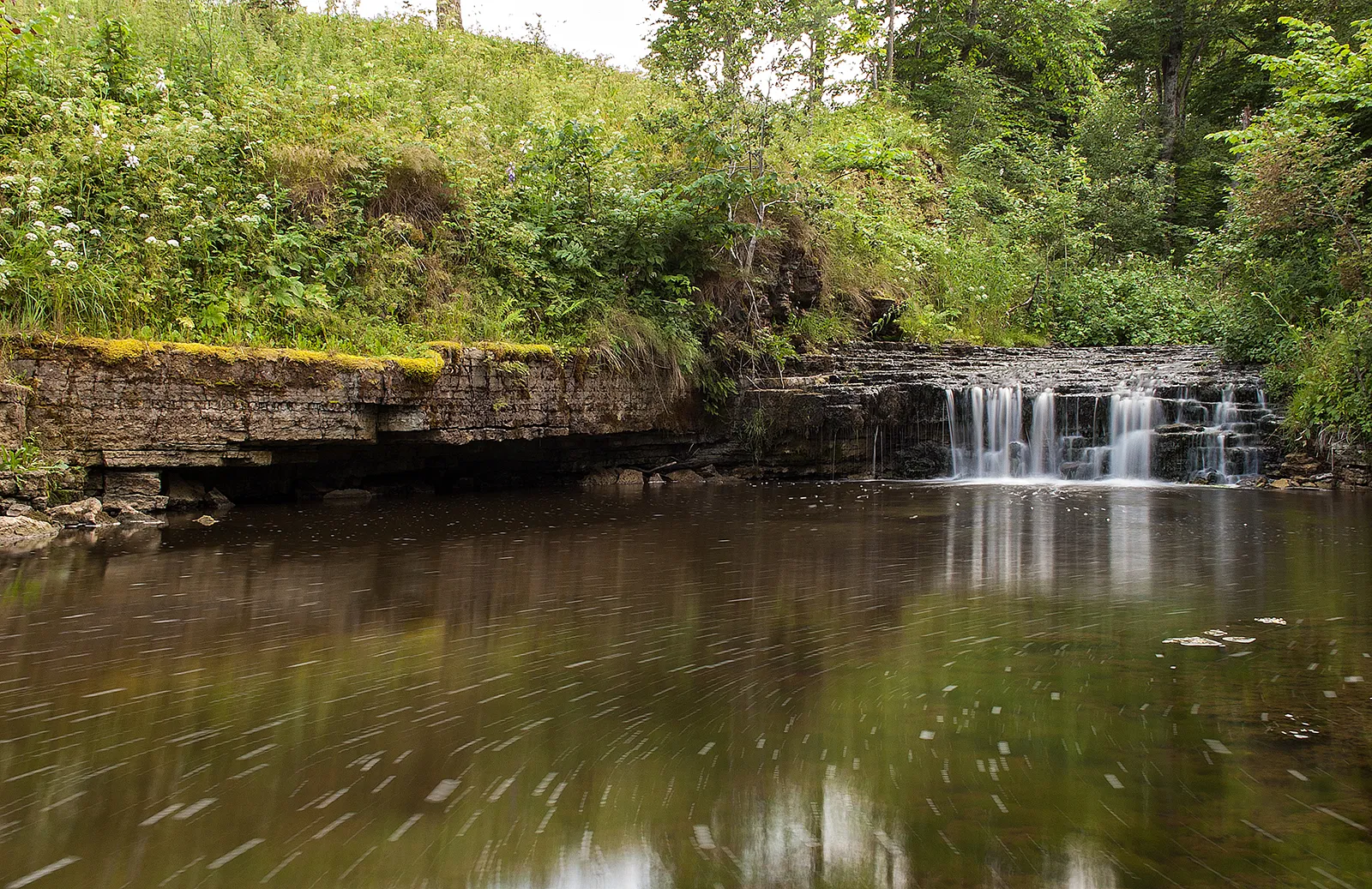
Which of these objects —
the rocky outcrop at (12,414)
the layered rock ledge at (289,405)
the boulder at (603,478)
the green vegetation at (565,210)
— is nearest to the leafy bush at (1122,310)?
the green vegetation at (565,210)

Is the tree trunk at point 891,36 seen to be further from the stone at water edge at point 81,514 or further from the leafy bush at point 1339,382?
the stone at water edge at point 81,514

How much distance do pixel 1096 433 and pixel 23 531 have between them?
1314 centimetres

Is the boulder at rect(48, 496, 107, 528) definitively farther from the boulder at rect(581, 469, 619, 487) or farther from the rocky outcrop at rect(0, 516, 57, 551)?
the boulder at rect(581, 469, 619, 487)

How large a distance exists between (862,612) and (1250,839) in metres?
2.56

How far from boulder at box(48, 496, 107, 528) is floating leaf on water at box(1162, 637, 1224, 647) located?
8.00m

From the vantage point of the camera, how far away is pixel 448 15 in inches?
767

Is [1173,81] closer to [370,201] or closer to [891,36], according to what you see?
[891,36]

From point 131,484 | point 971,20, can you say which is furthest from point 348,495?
point 971,20

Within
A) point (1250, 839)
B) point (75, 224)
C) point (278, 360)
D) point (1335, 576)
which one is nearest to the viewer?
point (1250, 839)

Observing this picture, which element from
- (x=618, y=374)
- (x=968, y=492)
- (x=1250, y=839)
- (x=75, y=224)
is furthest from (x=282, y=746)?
(x=968, y=492)

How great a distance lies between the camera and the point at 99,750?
2.67m

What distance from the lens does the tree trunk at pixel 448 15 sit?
19172 mm

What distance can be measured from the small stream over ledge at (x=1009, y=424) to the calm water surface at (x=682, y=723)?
732 centimetres

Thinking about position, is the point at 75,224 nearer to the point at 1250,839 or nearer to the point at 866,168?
the point at 1250,839
